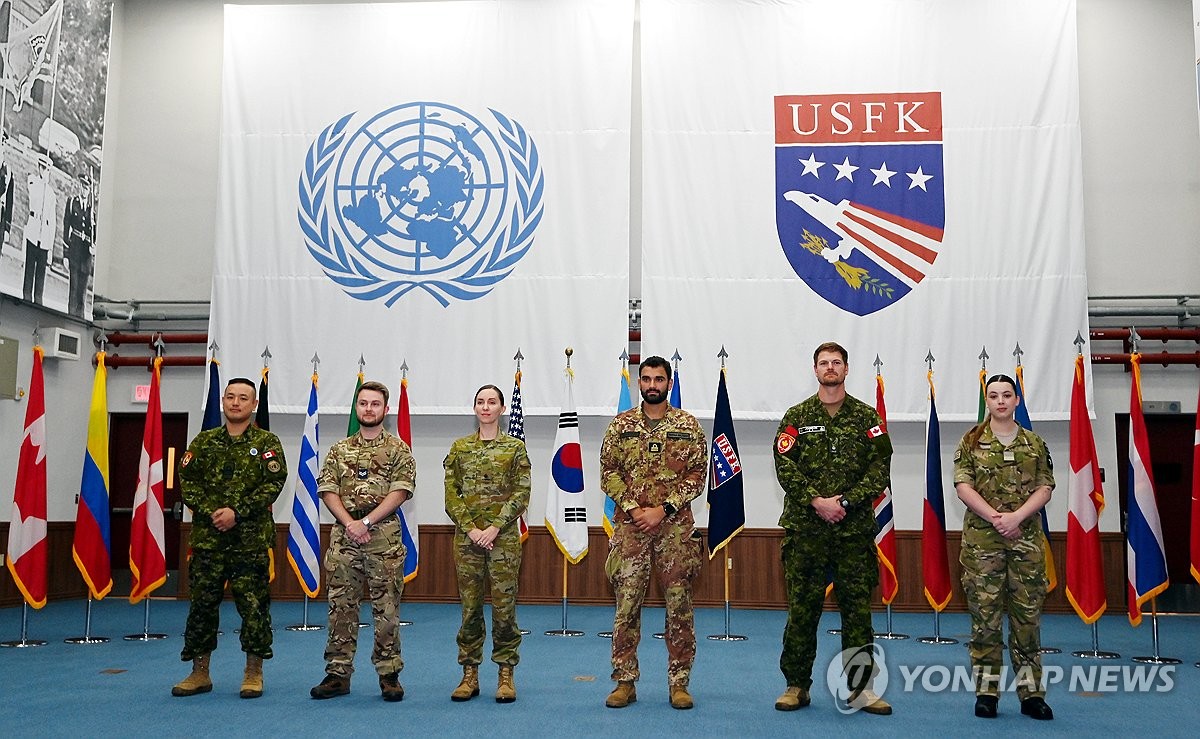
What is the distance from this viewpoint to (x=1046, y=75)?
8891 millimetres

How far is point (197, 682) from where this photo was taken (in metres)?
4.71

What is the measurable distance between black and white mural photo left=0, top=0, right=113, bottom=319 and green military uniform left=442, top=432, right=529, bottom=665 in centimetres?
524

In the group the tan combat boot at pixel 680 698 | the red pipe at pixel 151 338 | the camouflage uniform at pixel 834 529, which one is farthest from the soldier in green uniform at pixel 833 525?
the red pipe at pixel 151 338

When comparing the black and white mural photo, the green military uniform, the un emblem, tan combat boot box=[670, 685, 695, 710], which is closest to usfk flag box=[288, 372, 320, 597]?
the un emblem

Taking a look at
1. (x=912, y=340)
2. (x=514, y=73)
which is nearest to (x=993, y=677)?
(x=912, y=340)

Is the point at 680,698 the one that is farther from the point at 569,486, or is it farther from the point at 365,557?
the point at 569,486

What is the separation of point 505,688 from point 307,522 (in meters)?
3.67

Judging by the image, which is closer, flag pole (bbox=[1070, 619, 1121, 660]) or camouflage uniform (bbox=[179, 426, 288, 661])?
camouflage uniform (bbox=[179, 426, 288, 661])

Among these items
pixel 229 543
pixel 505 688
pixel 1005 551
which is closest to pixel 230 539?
pixel 229 543

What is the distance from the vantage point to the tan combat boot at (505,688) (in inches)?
180

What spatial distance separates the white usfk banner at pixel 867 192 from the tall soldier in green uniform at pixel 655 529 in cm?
414

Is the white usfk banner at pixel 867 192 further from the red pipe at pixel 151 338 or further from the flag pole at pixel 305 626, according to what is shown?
the red pipe at pixel 151 338

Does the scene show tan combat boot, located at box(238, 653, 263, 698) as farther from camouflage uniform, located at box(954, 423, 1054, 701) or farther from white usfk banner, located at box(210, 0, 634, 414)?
white usfk banner, located at box(210, 0, 634, 414)

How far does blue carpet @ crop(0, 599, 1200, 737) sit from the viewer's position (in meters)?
4.10
